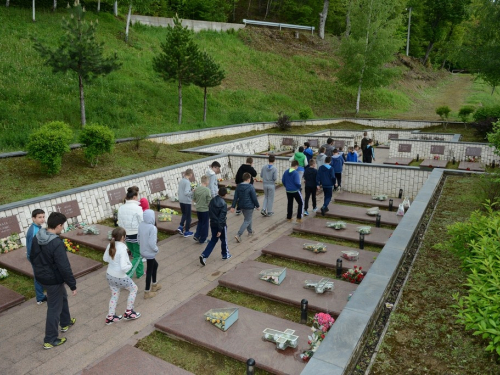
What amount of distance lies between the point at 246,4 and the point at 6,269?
223 ft

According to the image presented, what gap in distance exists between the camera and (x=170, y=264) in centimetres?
812

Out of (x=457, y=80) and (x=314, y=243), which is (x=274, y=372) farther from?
(x=457, y=80)

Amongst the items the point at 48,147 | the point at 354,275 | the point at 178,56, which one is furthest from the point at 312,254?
the point at 178,56

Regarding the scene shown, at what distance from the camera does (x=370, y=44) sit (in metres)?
34.0

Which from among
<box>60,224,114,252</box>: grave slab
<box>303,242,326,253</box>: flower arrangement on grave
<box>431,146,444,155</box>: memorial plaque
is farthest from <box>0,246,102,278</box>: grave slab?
<box>431,146,444,155</box>: memorial plaque

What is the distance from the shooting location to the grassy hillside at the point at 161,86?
2188 centimetres

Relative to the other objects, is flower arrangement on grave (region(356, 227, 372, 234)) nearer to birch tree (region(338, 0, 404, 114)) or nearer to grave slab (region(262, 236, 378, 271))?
grave slab (region(262, 236, 378, 271))

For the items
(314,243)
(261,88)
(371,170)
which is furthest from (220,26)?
(314,243)

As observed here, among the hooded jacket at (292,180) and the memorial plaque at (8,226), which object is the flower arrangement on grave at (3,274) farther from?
the hooded jacket at (292,180)

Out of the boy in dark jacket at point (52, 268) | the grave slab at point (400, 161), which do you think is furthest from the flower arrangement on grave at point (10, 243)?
the grave slab at point (400, 161)

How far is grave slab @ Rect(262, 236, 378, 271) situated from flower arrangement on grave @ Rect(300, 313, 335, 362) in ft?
7.19

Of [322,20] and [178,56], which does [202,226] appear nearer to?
[178,56]

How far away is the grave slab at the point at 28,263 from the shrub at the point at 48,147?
4040mm

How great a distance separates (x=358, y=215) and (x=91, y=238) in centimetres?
721
